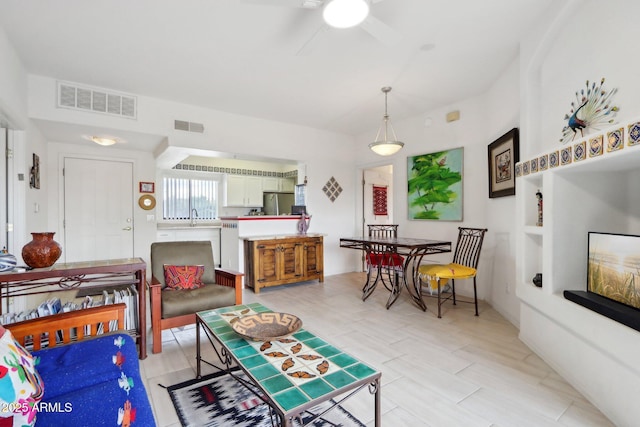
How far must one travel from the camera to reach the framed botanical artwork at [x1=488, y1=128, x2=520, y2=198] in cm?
310

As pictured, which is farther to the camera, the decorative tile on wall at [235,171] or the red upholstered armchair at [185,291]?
the decorative tile on wall at [235,171]

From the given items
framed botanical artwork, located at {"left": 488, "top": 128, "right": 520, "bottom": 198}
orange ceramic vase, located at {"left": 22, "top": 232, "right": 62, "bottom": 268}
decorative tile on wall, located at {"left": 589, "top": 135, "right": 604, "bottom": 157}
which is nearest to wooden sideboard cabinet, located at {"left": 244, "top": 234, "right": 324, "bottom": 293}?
orange ceramic vase, located at {"left": 22, "top": 232, "right": 62, "bottom": 268}

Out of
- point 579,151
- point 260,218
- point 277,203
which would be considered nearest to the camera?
point 579,151

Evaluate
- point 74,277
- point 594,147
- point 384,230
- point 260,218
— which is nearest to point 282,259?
point 260,218

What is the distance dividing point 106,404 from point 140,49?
9.86 feet

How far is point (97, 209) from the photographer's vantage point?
4.73m

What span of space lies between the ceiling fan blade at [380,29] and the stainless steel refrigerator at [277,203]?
5.36 meters

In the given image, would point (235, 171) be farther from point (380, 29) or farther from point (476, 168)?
point (380, 29)

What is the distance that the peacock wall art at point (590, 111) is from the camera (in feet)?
6.17

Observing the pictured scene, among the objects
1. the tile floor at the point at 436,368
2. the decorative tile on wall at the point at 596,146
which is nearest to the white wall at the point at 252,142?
the tile floor at the point at 436,368

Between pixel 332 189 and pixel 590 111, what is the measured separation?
410cm

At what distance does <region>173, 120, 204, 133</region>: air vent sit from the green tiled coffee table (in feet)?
11.1

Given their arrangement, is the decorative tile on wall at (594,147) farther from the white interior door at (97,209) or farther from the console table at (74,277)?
the white interior door at (97,209)

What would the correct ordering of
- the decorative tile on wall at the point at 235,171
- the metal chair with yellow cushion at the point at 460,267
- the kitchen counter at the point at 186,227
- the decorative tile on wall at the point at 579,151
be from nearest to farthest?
the decorative tile on wall at the point at 579,151, the metal chair with yellow cushion at the point at 460,267, the kitchen counter at the point at 186,227, the decorative tile on wall at the point at 235,171
